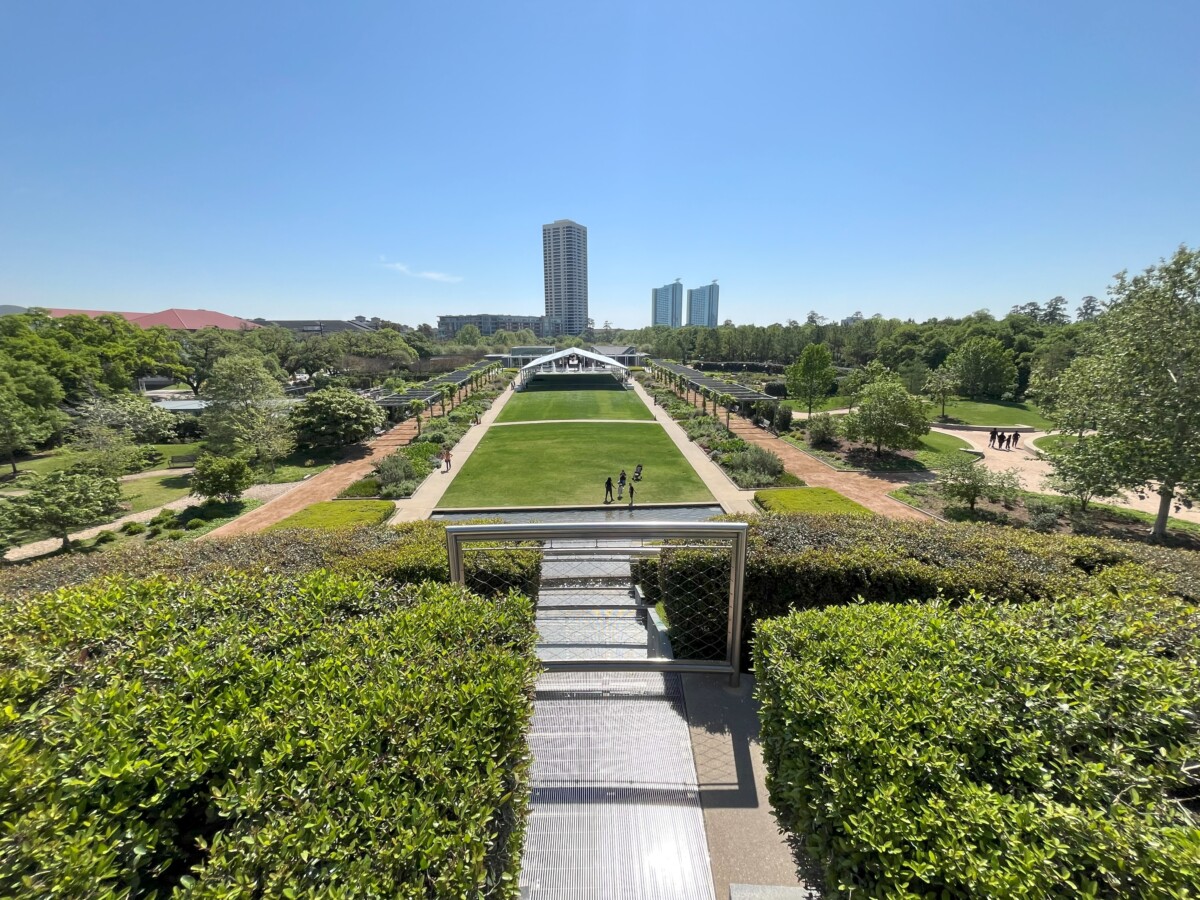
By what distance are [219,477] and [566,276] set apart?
162m

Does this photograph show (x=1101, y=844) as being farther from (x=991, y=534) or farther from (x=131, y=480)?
(x=131, y=480)

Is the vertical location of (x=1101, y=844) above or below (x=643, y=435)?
above

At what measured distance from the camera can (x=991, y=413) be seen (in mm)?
37719

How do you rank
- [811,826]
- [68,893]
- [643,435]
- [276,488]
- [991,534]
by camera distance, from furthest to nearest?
1. [643,435]
2. [276,488]
3. [991,534]
4. [811,826]
5. [68,893]

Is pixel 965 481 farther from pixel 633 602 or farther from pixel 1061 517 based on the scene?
pixel 633 602

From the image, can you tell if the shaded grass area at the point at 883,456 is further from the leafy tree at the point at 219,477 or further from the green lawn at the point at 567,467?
the leafy tree at the point at 219,477

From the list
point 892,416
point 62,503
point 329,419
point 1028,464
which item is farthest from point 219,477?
point 1028,464

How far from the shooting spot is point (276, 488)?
71.1 feet

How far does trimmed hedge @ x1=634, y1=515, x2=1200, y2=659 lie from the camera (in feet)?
15.9

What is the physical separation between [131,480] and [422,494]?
1561 centimetres

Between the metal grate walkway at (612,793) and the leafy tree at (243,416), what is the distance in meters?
25.0

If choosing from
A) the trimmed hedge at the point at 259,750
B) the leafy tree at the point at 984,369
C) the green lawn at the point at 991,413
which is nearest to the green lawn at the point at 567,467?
the trimmed hedge at the point at 259,750

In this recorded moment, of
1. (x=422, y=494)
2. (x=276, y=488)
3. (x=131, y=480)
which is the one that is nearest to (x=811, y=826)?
(x=422, y=494)

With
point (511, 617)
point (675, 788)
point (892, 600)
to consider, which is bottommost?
point (675, 788)
